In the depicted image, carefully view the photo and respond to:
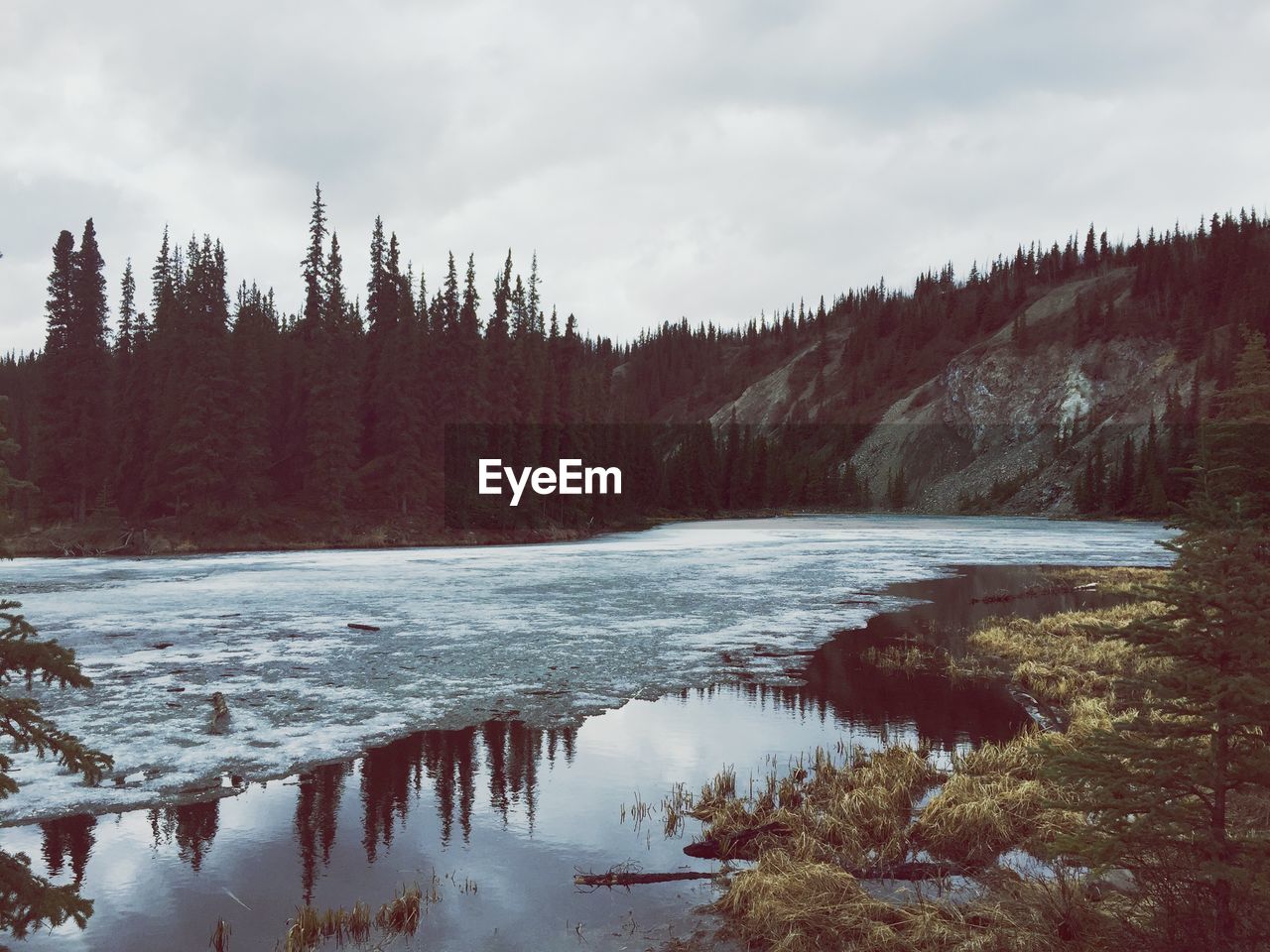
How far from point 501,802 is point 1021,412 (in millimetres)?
160883

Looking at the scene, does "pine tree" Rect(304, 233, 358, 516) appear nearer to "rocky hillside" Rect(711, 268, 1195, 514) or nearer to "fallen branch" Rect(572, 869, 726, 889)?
"fallen branch" Rect(572, 869, 726, 889)

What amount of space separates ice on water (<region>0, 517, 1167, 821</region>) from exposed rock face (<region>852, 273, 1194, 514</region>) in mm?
96597

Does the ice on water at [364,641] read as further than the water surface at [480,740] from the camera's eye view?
Yes

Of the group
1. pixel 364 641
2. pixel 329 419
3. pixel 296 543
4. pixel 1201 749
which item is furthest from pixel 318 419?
pixel 1201 749

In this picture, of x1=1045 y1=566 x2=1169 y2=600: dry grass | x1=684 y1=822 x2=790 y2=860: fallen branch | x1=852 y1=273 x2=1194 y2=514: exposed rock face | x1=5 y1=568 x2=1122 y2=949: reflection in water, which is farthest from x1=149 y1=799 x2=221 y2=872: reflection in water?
x1=852 y1=273 x2=1194 y2=514: exposed rock face

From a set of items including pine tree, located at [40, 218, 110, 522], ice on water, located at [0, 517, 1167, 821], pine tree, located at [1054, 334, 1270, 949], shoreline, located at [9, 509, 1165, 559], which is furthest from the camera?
pine tree, located at [40, 218, 110, 522]

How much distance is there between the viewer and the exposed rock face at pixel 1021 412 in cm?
13112

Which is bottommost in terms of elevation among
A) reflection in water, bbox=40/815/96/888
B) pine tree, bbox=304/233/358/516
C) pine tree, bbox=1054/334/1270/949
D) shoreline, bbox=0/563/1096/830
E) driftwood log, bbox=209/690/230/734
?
shoreline, bbox=0/563/1096/830

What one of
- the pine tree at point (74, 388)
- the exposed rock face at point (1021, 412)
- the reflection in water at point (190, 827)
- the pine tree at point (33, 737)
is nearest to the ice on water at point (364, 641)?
the reflection in water at point (190, 827)

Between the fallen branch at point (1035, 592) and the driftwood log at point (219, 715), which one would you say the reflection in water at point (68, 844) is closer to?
the driftwood log at point (219, 715)

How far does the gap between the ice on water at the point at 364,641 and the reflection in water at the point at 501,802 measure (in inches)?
38.8

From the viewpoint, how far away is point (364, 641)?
21328 millimetres

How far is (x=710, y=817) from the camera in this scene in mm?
10305

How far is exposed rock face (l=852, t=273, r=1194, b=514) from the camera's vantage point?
131 meters
